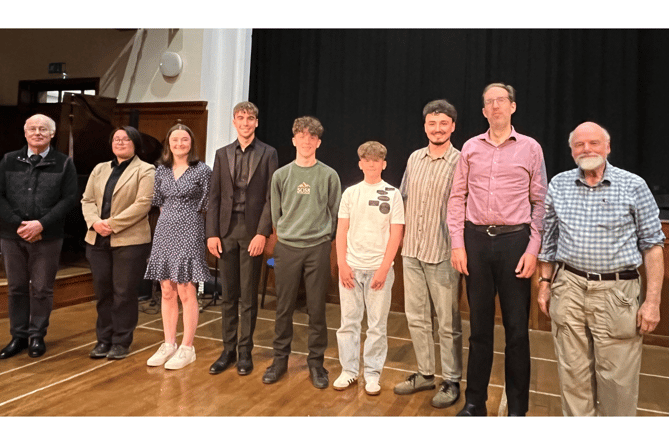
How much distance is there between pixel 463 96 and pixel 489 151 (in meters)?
2.93

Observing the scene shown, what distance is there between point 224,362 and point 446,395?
1280 mm

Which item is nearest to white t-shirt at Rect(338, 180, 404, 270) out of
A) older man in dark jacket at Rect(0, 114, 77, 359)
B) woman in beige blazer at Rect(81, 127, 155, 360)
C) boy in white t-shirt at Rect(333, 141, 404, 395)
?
Answer: boy in white t-shirt at Rect(333, 141, 404, 395)

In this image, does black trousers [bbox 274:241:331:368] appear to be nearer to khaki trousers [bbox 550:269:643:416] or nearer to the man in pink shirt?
the man in pink shirt

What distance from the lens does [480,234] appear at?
215cm

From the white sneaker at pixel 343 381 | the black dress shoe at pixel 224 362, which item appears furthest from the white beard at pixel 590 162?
the black dress shoe at pixel 224 362

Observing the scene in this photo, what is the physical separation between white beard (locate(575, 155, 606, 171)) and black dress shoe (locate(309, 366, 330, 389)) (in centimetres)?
166

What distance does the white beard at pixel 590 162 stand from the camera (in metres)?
1.90

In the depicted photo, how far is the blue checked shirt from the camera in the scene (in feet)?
6.19

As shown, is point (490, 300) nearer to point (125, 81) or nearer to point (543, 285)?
point (543, 285)

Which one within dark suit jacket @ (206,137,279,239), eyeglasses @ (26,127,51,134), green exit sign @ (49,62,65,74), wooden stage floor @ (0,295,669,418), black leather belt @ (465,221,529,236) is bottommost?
wooden stage floor @ (0,295,669,418)

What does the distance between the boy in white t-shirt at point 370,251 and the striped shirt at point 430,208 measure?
0.07 m

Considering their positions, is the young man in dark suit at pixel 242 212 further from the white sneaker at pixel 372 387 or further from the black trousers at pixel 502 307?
the black trousers at pixel 502 307

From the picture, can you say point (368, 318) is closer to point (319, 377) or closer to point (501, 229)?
point (319, 377)

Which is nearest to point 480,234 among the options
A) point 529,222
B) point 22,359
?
point 529,222
